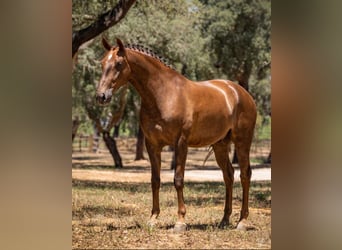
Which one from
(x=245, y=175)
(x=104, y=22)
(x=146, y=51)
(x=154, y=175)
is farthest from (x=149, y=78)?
(x=245, y=175)

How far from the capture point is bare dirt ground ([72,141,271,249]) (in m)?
2.83

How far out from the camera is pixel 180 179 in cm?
287

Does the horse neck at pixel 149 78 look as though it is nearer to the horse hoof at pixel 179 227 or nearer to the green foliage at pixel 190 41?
the green foliage at pixel 190 41

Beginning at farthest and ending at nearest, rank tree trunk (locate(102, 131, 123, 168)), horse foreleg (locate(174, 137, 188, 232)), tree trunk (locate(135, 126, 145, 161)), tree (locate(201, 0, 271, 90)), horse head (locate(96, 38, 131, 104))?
tree trunk (locate(102, 131, 123, 168)) < tree (locate(201, 0, 271, 90)) < tree trunk (locate(135, 126, 145, 161)) < horse foreleg (locate(174, 137, 188, 232)) < horse head (locate(96, 38, 131, 104))

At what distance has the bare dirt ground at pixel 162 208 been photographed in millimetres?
2828

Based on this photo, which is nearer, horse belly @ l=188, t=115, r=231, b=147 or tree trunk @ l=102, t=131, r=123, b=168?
horse belly @ l=188, t=115, r=231, b=147

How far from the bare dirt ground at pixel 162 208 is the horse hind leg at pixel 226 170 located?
0.03m

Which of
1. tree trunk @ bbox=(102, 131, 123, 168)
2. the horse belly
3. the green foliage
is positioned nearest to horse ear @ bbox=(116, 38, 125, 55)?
the green foliage

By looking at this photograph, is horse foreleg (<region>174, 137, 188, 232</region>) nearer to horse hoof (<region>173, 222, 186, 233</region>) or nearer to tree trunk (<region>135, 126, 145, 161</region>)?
horse hoof (<region>173, 222, 186, 233</region>)
